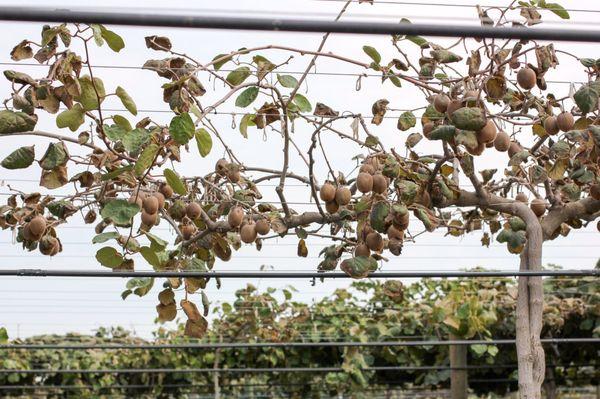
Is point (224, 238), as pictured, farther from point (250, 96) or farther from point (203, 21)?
point (203, 21)

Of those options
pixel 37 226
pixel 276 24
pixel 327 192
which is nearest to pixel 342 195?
pixel 327 192

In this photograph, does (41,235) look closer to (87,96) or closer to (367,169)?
(87,96)

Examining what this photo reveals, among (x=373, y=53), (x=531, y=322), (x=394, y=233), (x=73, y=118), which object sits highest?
(x=373, y=53)

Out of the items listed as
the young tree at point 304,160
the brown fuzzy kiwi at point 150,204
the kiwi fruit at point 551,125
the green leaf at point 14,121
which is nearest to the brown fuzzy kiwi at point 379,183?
the young tree at point 304,160

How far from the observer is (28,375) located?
27.6 feet

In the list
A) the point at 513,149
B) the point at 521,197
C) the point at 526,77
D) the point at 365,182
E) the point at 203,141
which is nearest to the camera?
the point at 203,141

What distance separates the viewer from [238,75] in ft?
9.46

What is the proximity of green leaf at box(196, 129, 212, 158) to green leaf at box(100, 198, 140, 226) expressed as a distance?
0.92ft

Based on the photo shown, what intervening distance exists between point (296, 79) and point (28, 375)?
20.3 ft

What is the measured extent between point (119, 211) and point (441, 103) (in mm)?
961

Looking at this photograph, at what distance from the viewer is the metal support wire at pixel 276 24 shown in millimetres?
1577

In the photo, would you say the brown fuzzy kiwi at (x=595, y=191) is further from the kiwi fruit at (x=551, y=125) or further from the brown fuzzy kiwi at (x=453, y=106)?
the brown fuzzy kiwi at (x=453, y=106)

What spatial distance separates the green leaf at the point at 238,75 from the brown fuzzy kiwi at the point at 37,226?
0.73 meters

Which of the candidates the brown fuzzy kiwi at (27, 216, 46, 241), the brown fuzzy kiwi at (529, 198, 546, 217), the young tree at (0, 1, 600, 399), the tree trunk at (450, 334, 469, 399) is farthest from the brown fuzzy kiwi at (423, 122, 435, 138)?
the tree trunk at (450, 334, 469, 399)
